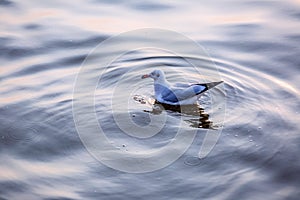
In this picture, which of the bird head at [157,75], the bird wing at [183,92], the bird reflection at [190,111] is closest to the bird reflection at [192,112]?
the bird reflection at [190,111]

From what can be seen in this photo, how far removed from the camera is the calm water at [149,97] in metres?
7.64

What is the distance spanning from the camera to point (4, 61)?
36.8ft

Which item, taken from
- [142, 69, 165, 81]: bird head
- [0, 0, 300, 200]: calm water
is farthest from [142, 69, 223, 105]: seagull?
[0, 0, 300, 200]: calm water

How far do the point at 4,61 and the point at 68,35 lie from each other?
1639 millimetres

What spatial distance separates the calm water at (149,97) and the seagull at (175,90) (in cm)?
29

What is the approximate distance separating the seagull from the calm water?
0.29m

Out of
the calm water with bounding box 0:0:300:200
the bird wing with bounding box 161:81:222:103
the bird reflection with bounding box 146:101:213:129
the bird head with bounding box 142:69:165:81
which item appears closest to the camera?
the calm water with bounding box 0:0:300:200

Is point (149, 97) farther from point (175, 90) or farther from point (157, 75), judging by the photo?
point (175, 90)

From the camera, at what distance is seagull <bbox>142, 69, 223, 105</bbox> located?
9688 millimetres

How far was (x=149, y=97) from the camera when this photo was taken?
33.9 ft

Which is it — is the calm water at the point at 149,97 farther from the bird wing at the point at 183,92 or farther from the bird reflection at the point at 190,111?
the bird wing at the point at 183,92

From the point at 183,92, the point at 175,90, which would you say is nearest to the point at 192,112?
the point at 183,92

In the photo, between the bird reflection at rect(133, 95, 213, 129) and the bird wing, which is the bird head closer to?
the bird wing

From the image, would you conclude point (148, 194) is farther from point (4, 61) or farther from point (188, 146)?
point (4, 61)
